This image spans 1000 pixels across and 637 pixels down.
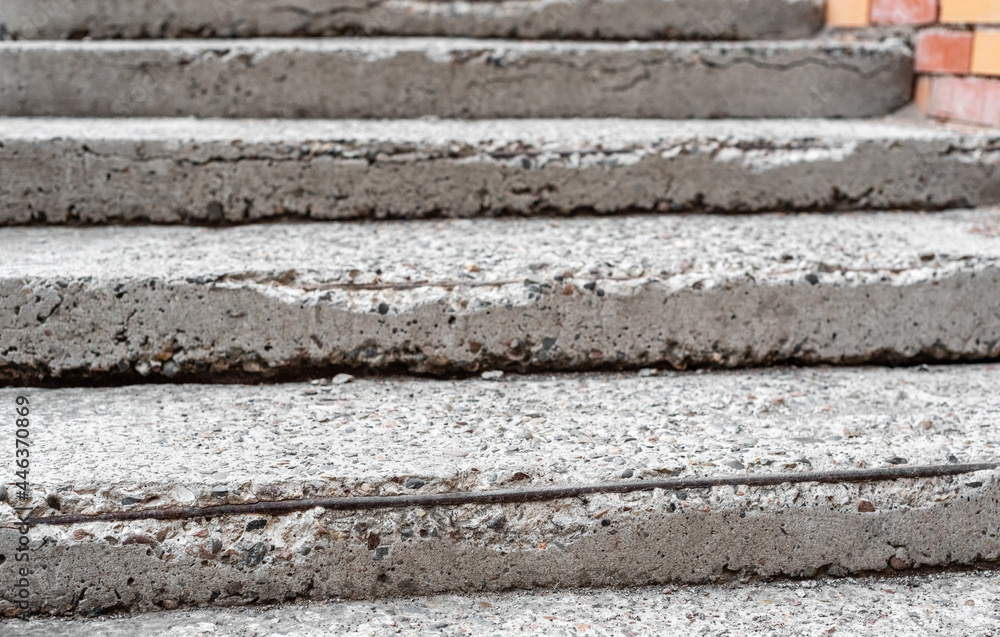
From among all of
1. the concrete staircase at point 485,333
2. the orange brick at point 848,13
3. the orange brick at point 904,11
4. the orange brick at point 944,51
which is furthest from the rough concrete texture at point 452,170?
the orange brick at point 848,13

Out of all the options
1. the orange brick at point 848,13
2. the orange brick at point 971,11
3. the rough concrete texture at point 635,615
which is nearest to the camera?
the rough concrete texture at point 635,615

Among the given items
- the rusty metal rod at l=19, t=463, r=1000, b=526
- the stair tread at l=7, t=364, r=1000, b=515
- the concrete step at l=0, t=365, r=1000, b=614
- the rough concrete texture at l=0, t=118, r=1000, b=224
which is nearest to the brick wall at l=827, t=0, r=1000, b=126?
the rough concrete texture at l=0, t=118, r=1000, b=224

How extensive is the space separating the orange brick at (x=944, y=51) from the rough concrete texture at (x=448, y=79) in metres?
0.04

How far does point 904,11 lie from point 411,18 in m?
1.19

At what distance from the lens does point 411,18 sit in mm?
1963

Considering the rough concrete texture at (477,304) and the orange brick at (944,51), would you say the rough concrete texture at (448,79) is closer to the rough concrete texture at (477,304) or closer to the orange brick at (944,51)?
the orange brick at (944,51)

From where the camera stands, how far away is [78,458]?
0.93 m

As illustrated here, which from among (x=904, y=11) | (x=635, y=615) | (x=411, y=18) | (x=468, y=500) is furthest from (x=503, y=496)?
(x=904, y=11)

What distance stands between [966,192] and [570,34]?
0.99 metres

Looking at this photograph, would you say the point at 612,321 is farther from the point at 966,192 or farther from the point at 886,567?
the point at 966,192

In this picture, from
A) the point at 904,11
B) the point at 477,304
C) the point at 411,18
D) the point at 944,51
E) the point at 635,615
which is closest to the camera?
the point at 635,615

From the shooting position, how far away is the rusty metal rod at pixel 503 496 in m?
0.88

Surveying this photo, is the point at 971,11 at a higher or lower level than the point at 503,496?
higher

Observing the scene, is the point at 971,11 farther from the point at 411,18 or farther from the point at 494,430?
the point at 494,430
